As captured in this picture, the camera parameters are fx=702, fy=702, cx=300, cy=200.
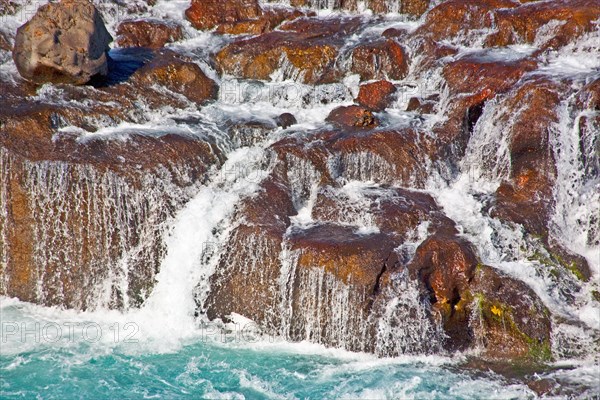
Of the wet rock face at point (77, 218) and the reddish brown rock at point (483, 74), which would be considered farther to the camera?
the reddish brown rock at point (483, 74)

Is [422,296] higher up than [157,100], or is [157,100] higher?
[157,100]

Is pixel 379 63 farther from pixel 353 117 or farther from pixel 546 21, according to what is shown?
pixel 546 21

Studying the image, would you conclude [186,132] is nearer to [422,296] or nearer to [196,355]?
[196,355]

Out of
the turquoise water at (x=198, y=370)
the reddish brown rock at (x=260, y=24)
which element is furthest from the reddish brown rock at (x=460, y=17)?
the turquoise water at (x=198, y=370)

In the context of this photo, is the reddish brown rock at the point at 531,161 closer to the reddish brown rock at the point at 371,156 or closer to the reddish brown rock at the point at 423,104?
the reddish brown rock at the point at 371,156

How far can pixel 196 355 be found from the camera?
453 inches

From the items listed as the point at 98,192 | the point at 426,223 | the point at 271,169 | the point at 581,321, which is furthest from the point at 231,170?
the point at 581,321

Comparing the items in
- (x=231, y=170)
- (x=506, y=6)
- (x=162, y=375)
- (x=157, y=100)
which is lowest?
(x=162, y=375)

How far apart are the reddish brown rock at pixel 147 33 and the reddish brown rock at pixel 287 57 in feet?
5.34

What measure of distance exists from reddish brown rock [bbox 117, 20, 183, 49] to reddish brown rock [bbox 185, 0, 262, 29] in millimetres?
920

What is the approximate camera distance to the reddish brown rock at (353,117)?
15.1 metres

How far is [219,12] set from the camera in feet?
65.2

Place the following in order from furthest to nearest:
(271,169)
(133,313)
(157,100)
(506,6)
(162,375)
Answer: (506,6) → (157,100) → (271,169) → (133,313) → (162,375)

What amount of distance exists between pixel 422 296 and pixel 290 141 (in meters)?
4.56
